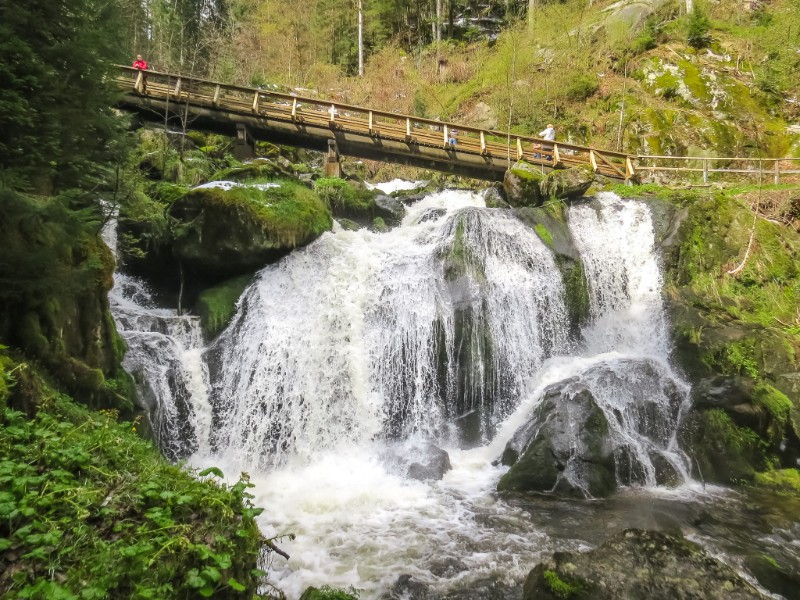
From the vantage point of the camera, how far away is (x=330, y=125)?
1530 centimetres

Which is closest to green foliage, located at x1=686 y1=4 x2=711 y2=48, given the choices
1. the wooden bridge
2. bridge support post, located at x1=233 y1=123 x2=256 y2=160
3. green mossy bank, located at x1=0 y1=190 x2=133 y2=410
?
the wooden bridge

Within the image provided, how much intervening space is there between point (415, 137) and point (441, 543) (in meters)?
12.9

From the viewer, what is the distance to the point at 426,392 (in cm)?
954

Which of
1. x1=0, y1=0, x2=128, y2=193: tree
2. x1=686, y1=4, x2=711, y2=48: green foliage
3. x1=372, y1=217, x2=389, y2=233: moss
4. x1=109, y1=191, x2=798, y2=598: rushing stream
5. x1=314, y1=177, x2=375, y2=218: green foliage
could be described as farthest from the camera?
x1=686, y1=4, x2=711, y2=48: green foliage

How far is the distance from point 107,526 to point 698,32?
3034 centimetres

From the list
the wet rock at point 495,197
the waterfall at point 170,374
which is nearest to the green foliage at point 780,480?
the waterfall at point 170,374

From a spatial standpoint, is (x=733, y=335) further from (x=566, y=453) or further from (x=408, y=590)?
(x=408, y=590)

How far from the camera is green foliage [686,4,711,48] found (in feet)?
75.2

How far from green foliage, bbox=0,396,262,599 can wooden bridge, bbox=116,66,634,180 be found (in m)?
13.7

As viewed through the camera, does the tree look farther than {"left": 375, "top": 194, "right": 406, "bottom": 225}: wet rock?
No

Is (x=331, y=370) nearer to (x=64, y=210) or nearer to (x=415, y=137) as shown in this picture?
(x=64, y=210)

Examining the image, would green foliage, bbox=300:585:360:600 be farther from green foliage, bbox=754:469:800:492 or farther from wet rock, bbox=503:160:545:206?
wet rock, bbox=503:160:545:206

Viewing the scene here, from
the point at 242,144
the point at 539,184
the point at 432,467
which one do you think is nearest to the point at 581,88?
the point at 539,184

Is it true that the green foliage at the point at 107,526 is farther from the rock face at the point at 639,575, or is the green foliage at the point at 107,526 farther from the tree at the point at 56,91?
the rock face at the point at 639,575
